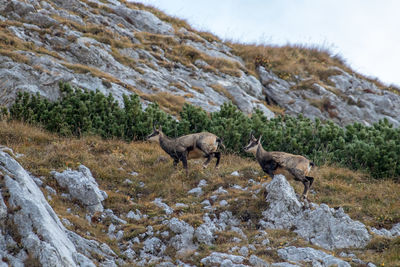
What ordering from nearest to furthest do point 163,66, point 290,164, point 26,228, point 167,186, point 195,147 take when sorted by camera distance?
point 26,228, point 290,164, point 167,186, point 195,147, point 163,66

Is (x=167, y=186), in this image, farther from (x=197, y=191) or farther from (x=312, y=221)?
(x=312, y=221)

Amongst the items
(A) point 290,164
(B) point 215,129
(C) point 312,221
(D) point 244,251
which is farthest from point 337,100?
(D) point 244,251

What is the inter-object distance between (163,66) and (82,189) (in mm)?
16665

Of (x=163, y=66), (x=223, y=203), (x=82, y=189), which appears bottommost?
(x=82, y=189)

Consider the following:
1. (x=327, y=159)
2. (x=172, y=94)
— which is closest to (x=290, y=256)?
(x=327, y=159)

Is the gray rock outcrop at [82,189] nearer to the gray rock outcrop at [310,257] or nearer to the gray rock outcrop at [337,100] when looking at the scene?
the gray rock outcrop at [310,257]

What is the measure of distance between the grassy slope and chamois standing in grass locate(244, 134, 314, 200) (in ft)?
3.48

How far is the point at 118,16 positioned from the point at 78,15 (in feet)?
10.8

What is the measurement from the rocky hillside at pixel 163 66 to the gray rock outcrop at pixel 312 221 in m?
10.9

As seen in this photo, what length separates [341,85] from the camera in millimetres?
30594

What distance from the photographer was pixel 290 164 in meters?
11.6

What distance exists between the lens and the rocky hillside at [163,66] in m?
20.2

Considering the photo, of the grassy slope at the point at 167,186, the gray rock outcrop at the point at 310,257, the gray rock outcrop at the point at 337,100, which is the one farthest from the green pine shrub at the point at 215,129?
the gray rock outcrop at the point at 337,100

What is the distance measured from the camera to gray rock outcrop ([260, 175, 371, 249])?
928 cm
